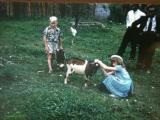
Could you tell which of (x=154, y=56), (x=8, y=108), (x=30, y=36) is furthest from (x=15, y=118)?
(x=154, y=56)

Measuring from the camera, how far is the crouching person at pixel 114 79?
8500 millimetres

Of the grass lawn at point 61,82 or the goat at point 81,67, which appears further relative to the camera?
the goat at point 81,67

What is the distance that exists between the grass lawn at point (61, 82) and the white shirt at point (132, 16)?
7cm

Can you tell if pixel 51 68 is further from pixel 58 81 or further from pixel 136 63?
pixel 136 63

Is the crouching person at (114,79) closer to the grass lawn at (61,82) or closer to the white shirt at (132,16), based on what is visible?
the grass lawn at (61,82)

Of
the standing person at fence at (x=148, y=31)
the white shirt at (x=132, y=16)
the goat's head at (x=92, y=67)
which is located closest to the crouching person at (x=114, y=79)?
the goat's head at (x=92, y=67)

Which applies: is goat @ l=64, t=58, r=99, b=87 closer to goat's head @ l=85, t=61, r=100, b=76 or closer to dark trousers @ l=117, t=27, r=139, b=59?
goat's head @ l=85, t=61, r=100, b=76

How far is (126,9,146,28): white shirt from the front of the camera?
8500mm

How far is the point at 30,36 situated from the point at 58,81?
1.40ft

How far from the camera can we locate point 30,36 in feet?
28.1

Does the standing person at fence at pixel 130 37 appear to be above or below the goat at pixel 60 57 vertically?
above

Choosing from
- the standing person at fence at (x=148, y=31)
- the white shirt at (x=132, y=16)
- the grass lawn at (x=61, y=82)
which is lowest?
the grass lawn at (x=61, y=82)

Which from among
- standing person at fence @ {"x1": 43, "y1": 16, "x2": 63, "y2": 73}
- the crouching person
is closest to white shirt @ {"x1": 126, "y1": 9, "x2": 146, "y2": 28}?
the crouching person

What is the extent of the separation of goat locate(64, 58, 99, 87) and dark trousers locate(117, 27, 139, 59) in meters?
0.25
